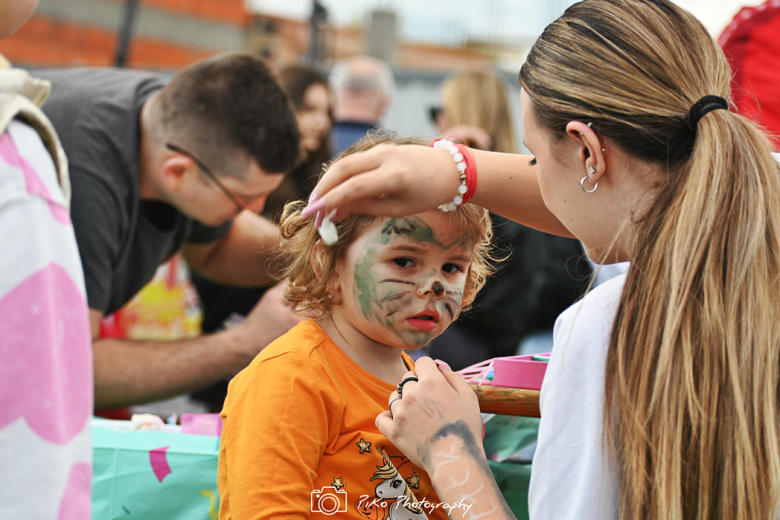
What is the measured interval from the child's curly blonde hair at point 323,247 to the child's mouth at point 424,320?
20 cm

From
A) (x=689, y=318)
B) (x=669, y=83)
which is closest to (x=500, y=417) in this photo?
(x=689, y=318)

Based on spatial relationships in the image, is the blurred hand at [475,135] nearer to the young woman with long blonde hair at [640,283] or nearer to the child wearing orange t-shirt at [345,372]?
the child wearing orange t-shirt at [345,372]

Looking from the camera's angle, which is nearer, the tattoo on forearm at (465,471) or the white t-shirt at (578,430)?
the white t-shirt at (578,430)

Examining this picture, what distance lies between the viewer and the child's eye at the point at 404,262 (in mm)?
1495

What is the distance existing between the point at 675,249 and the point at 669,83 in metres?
0.30

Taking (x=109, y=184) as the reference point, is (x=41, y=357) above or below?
above

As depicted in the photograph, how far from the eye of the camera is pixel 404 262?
1499mm

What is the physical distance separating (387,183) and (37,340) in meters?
0.68

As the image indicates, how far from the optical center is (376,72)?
4.07 meters

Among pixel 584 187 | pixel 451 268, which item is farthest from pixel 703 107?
pixel 451 268

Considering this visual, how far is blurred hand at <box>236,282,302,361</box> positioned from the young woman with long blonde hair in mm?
922

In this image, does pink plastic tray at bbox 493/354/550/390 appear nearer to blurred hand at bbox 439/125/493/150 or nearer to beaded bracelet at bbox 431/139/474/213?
beaded bracelet at bbox 431/139/474/213

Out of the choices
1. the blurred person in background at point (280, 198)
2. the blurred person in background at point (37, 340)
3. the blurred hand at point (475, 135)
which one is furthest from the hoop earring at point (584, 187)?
the blurred hand at point (475, 135)

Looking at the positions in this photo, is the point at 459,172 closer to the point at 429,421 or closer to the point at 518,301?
the point at 429,421
